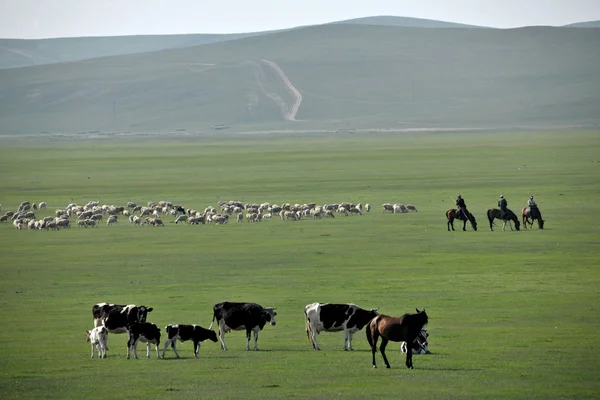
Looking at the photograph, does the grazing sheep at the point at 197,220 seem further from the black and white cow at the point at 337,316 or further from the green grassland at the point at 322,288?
the black and white cow at the point at 337,316

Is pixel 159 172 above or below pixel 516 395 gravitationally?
above

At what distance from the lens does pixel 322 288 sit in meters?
25.6

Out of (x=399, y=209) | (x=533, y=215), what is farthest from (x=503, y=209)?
(x=399, y=209)

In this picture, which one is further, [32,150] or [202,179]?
[32,150]

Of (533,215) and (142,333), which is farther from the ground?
(533,215)

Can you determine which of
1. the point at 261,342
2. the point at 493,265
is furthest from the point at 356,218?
the point at 261,342

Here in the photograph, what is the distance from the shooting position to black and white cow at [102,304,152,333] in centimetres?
1878

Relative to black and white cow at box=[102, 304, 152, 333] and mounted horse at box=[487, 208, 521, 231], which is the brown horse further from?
mounted horse at box=[487, 208, 521, 231]

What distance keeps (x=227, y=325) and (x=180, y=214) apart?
2732cm

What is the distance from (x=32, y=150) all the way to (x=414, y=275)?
98.7 m

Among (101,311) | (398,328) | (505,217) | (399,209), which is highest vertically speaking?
(399,209)

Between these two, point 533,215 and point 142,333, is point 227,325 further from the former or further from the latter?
point 533,215

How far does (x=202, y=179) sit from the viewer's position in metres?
70.9

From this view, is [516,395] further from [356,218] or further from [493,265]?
[356,218]
